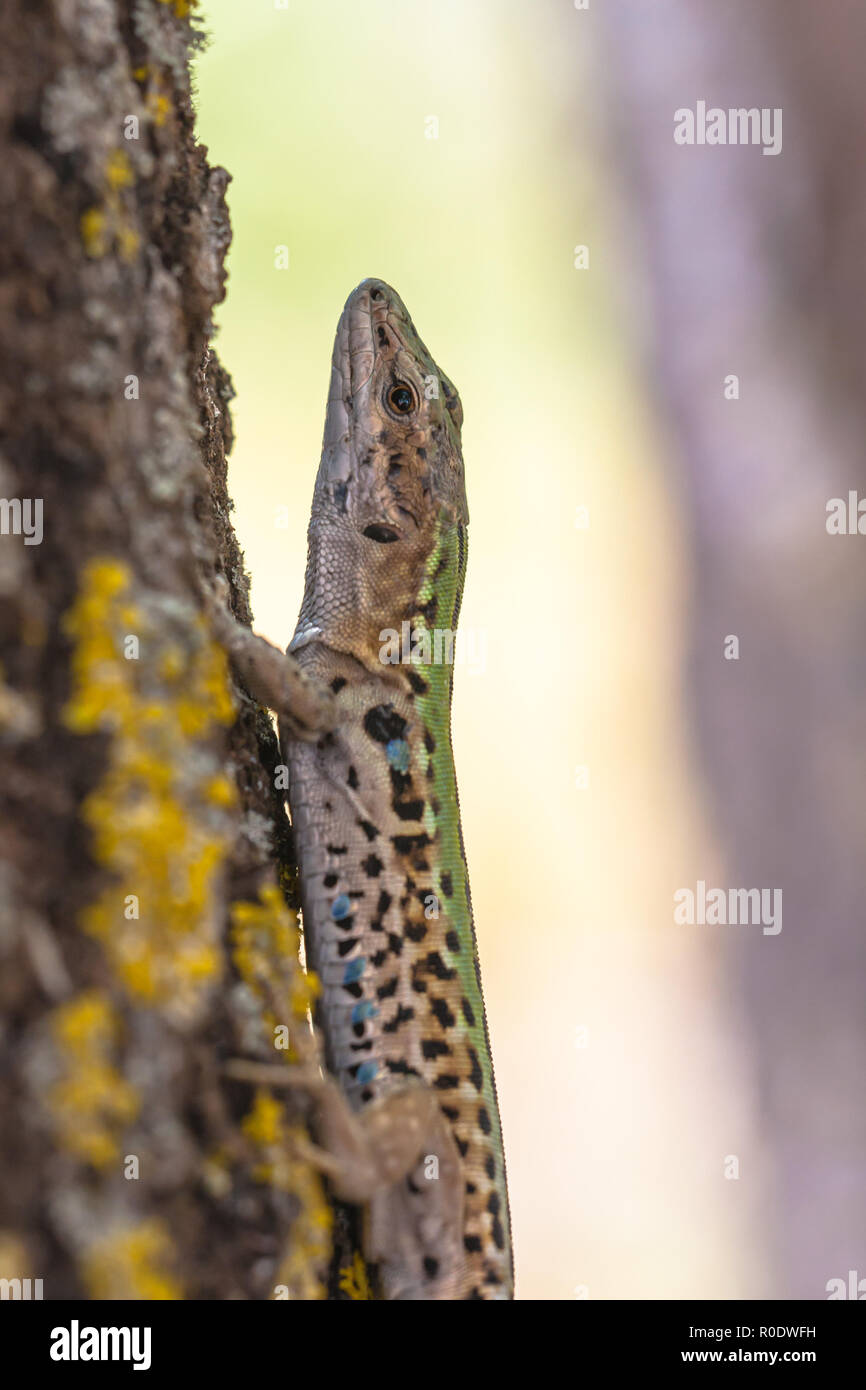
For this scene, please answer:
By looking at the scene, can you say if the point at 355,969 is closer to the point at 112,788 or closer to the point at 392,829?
the point at 392,829

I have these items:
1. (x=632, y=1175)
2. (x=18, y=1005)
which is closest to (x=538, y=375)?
(x=632, y=1175)

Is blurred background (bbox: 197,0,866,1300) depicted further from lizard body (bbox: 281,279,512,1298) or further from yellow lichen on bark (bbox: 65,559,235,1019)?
yellow lichen on bark (bbox: 65,559,235,1019)

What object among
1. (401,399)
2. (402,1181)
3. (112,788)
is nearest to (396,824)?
(402,1181)

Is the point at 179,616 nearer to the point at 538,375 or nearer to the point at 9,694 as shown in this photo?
the point at 9,694

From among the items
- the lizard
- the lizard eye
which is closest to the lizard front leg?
the lizard

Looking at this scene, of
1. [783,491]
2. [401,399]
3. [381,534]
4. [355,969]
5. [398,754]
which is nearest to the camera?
[355,969]

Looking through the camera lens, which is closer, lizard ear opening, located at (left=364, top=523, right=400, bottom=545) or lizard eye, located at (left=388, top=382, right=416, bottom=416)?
lizard ear opening, located at (left=364, top=523, right=400, bottom=545)

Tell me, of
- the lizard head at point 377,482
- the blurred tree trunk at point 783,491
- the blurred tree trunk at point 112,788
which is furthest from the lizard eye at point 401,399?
the blurred tree trunk at point 783,491

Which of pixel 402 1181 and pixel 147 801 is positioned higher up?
pixel 147 801
